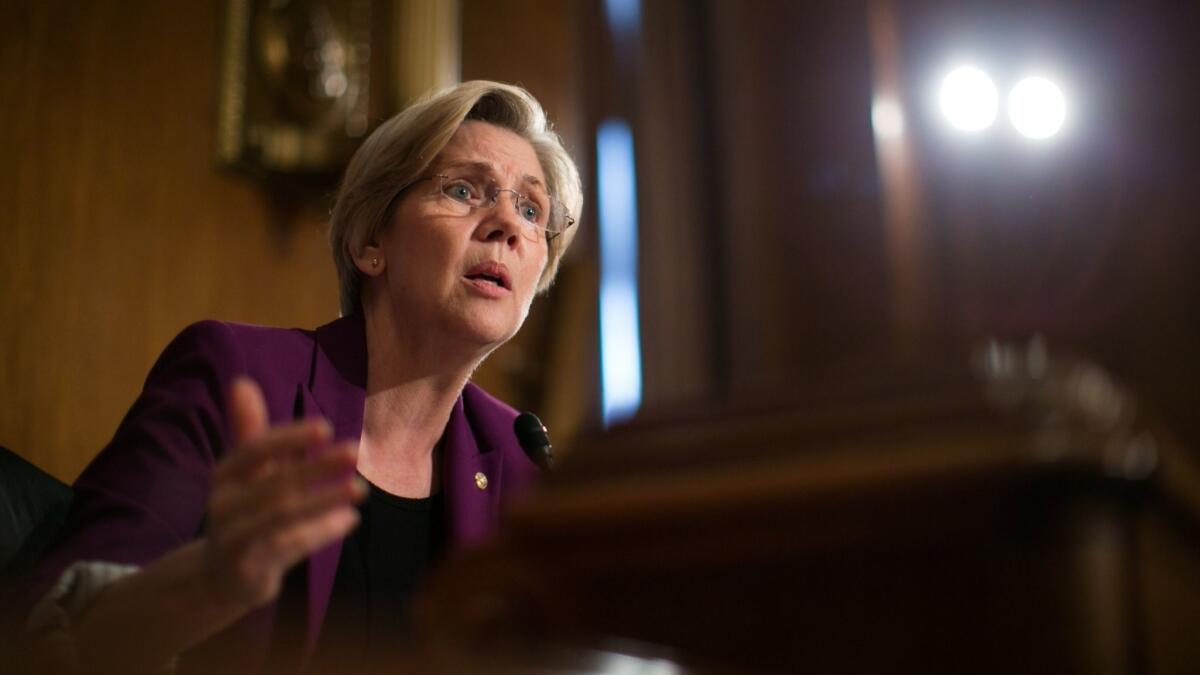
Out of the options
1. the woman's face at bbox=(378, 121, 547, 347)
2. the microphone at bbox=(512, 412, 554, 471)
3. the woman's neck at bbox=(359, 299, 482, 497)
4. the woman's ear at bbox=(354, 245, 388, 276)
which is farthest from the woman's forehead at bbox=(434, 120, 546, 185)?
the microphone at bbox=(512, 412, 554, 471)

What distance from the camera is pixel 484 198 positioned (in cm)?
182

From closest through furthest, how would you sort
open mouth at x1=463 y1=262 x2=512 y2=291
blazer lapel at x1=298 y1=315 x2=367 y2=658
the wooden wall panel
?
blazer lapel at x1=298 y1=315 x2=367 y2=658 → open mouth at x1=463 y1=262 x2=512 y2=291 → the wooden wall panel

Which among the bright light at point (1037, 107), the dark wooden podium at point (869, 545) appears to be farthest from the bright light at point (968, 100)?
the dark wooden podium at point (869, 545)

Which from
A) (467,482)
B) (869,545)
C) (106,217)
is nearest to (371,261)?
(467,482)

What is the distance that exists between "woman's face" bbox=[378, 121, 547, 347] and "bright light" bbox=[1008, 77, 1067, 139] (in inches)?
44.1

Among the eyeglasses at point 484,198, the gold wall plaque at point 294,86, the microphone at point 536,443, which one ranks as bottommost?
the microphone at point 536,443

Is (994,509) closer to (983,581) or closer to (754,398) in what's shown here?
(983,581)

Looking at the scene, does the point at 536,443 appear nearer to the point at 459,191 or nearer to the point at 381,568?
the point at 381,568

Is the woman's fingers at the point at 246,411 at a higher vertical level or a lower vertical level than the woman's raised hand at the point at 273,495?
higher

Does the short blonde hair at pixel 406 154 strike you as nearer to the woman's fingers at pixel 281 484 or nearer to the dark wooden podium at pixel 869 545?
the woman's fingers at pixel 281 484

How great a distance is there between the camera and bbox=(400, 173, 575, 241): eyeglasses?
5.85ft

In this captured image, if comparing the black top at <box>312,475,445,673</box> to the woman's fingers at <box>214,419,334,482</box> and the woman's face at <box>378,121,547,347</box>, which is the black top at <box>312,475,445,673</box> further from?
the woman's fingers at <box>214,419,334,482</box>

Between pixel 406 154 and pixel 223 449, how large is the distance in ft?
2.15

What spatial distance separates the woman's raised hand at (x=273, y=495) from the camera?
0.72m
